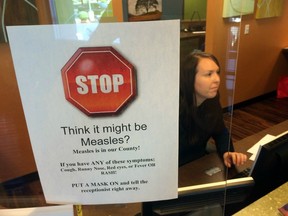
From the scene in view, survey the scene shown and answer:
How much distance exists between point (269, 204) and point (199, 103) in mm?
368

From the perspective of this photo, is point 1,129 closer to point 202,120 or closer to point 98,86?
point 98,86

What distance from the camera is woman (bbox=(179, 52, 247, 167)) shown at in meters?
0.50

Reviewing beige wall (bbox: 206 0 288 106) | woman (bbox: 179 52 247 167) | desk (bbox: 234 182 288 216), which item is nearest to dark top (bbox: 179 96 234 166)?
woman (bbox: 179 52 247 167)

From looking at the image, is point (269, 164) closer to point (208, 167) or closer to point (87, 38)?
point (208, 167)

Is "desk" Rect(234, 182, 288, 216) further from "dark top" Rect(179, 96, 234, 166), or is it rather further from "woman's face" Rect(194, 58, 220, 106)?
"woman's face" Rect(194, 58, 220, 106)

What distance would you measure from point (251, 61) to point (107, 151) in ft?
12.1

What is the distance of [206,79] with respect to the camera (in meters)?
0.64

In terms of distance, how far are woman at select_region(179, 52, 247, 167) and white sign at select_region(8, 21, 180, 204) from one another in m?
0.05

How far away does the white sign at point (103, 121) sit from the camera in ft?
1.27

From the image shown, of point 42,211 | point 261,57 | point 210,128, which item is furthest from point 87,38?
point 261,57

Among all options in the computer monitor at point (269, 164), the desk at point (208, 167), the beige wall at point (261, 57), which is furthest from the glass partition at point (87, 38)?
the beige wall at point (261, 57)

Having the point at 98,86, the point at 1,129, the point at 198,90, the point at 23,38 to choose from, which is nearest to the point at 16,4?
the point at 23,38

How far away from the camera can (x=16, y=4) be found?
1.35 feet

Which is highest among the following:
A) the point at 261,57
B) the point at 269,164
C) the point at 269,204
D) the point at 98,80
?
the point at 98,80
